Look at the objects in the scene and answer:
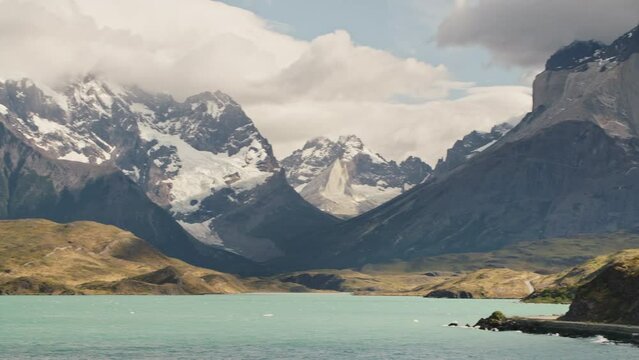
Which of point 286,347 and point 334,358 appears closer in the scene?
point 334,358

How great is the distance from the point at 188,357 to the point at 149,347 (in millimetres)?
23340

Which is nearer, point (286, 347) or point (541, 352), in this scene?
point (541, 352)

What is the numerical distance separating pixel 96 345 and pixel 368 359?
2270 inches

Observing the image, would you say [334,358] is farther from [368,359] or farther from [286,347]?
[286,347]

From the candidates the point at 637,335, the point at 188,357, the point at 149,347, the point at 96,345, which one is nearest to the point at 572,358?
the point at 637,335

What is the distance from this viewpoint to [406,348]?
194 m

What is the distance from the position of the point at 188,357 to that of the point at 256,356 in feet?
39.7

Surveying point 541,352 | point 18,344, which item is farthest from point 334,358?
point 18,344

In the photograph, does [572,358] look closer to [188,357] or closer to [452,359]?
[452,359]

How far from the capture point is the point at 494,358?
6658 inches

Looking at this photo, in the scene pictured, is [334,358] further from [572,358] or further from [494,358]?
[572,358]

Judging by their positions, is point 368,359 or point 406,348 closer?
point 368,359

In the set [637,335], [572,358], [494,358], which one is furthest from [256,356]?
[637,335]

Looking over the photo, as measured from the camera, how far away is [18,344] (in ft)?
635
